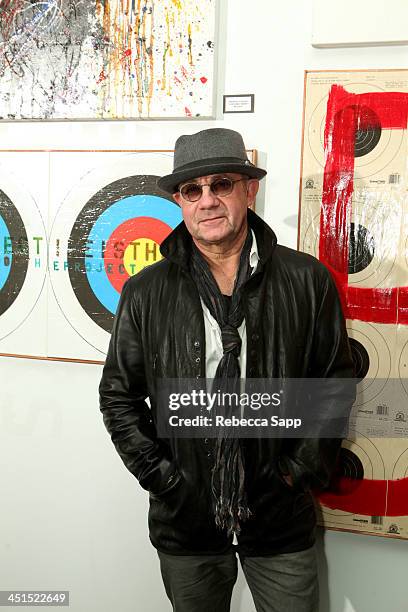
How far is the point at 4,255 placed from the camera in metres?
1.89

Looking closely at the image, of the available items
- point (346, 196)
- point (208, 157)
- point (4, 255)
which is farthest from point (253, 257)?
point (4, 255)

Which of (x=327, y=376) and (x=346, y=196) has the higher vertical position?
(x=346, y=196)

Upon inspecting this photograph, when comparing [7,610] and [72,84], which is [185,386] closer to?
[72,84]

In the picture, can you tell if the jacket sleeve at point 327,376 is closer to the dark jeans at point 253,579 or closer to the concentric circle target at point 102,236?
the dark jeans at point 253,579

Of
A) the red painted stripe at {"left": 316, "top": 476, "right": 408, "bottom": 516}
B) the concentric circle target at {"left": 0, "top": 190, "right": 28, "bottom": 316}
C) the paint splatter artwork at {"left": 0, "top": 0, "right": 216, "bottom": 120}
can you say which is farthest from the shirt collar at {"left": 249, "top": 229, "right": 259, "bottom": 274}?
the concentric circle target at {"left": 0, "top": 190, "right": 28, "bottom": 316}

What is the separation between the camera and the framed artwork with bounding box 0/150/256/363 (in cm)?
175

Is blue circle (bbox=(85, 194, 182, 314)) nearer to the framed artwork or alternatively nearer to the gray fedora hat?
the framed artwork

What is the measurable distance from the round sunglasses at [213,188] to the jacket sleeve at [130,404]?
277 mm

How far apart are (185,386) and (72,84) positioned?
100cm

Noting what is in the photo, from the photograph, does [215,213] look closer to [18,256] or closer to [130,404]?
[130,404]

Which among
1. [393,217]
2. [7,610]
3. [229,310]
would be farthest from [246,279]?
[7,610]

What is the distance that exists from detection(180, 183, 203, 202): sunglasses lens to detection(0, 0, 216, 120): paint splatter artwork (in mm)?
Result: 408

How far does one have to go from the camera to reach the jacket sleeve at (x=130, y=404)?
4.50ft

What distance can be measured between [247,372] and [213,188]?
425 millimetres
